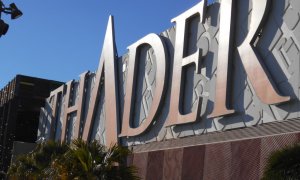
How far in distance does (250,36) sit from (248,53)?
54 cm

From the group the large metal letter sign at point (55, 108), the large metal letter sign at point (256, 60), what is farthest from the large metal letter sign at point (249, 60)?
the large metal letter sign at point (55, 108)

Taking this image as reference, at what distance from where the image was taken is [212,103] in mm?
18641

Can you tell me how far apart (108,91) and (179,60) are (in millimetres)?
7499

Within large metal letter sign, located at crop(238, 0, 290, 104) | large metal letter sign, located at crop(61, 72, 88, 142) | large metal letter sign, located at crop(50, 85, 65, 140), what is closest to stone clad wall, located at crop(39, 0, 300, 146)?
large metal letter sign, located at crop(238, 0, 290, 104)

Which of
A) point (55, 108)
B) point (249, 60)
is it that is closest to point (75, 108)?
point (55, 108)

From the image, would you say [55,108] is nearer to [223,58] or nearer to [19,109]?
[19,109]

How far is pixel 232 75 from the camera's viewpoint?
58.2ft

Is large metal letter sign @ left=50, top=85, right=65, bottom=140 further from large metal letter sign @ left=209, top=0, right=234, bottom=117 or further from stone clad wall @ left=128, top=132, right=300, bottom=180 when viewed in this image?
large metal letter sign @ left=209, top=0, right=234, bottom=117

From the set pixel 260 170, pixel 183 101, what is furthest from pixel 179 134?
pixel 260 170

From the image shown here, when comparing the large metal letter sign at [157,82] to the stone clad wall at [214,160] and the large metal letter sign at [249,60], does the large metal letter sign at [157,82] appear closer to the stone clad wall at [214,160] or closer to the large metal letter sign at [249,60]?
the stone clad wall at [214,160]

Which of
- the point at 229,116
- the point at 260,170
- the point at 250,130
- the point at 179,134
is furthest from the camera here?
the point at 179,134

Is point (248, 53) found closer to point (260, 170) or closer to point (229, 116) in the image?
point (229, 116)

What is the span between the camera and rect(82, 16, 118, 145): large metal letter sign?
26.5 meters

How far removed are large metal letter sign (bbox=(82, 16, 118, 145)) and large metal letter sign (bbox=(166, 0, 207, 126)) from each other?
574 centimetres
